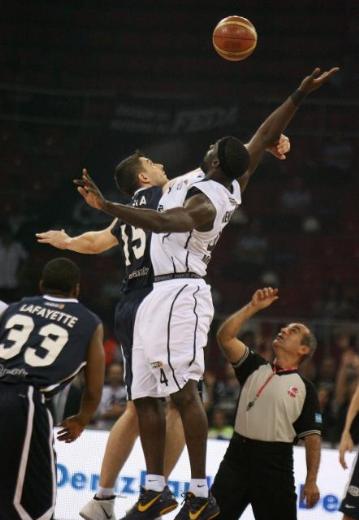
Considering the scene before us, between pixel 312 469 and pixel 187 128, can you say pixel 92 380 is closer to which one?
pixel 312 469

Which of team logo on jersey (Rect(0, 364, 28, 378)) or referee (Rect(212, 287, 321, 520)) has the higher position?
team logo on jersey (Rect(0, 364, 28, 378))

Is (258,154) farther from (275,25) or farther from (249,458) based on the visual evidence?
(275,25)

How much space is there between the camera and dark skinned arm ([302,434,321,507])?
629 centimetres

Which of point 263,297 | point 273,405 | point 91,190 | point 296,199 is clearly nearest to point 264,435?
point 273,405

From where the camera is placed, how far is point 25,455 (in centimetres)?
487

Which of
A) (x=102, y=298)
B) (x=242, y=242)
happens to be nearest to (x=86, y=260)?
(x=102, y=298)

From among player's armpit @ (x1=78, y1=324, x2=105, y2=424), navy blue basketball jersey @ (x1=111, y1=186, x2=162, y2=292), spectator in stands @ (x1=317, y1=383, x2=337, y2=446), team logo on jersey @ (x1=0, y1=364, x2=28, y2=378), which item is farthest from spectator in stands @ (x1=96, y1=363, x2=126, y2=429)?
team logo on jersey @ (x1=0, y1=364, x2=28, y2=378)

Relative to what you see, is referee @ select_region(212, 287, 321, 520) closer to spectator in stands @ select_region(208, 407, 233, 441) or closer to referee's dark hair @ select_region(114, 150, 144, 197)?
referee's dark hair @ select_region(114, 150, 144, 197)

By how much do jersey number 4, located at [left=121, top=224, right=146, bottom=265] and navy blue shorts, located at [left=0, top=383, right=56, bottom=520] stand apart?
1.07 metres

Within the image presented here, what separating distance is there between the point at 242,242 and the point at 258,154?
31.5 feet

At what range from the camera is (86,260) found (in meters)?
15.9

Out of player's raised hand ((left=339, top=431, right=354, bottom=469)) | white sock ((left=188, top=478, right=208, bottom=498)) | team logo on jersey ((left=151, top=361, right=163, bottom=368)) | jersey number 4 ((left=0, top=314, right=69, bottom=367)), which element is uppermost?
jersey number 4 ((left=0, top=314, right=69, bottom=367))

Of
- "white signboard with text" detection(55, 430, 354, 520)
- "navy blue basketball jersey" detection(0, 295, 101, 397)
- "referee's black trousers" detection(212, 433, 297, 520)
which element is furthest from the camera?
"white signboard with text" detection(55, 430, 354, 520)

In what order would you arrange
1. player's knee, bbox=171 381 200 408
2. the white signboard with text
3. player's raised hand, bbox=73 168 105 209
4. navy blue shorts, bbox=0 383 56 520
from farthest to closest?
the white signboard with text, player's knee, bbox=171 381 200 408, navy blue shorts, bbox=0 383 56 520, player's raised hand, bbox=73 168 105 209
